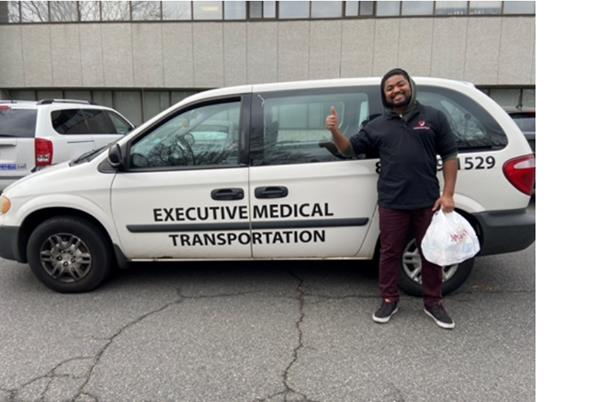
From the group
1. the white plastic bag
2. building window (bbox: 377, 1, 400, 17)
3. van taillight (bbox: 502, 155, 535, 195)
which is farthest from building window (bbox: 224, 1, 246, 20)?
the white plastic bag

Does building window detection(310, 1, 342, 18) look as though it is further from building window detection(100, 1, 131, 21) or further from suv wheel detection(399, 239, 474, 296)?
suv wheel detection(399, 239, 474, 296)

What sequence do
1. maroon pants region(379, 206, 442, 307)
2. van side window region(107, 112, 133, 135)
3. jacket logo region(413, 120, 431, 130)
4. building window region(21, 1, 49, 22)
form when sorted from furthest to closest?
building window region(21, 1, 49, 22)
van side window region(107, 112, 133, 135)
maroon pants region(379, 206, 442, 307)
jacket logo region(413, 120, 431, 130)

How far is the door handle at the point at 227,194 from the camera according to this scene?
337cm

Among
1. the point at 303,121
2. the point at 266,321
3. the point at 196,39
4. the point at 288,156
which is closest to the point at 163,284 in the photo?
the point at 266,321

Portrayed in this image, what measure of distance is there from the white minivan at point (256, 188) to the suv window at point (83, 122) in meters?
3.09

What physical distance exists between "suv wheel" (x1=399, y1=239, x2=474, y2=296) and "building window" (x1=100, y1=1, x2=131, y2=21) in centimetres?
1510

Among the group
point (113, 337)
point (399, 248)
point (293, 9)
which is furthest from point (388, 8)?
point (113, 337)

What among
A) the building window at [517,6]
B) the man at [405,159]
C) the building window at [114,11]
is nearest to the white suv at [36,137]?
the man at [405,159]

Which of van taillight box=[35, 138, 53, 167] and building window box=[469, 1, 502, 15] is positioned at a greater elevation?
building window box=[469, 1, 502, 15]

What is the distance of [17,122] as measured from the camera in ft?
19.5

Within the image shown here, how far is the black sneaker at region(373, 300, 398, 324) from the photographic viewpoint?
316 cm

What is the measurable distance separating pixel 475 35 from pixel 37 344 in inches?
597

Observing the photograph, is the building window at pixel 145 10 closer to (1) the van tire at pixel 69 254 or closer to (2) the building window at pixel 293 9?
(2) the building window at pixel 293 9

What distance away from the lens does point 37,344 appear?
2893 millimetres
